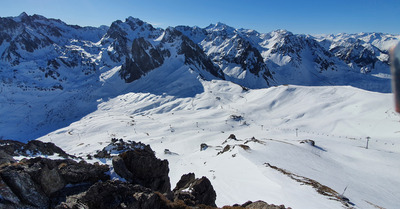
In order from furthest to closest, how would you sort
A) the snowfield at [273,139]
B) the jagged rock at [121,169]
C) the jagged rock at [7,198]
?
the snowfield at [273,139] → the jagged rock at [121,169] → the jagged rock at [7,198]

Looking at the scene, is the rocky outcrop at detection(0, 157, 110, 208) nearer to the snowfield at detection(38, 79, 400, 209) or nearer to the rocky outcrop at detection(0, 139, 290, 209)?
the rocky outcrop at detection(0, 139, 290, 209)

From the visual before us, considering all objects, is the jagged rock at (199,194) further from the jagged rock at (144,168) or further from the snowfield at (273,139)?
the snowfield at (273,139)

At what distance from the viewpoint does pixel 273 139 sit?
162 ft

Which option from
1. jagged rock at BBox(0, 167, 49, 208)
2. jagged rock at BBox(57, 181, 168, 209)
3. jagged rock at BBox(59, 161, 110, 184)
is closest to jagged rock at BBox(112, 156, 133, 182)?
jagged rock at BBox(59, 161, 110, 184)

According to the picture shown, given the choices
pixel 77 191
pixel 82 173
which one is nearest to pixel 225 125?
pixel 82 173

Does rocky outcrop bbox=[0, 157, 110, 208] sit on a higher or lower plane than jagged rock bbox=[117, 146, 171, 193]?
higher

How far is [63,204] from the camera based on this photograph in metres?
10.5

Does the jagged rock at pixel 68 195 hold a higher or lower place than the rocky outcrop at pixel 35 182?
lower

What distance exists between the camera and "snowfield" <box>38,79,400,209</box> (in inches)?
848

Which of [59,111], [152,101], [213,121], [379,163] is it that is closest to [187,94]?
[152,101]

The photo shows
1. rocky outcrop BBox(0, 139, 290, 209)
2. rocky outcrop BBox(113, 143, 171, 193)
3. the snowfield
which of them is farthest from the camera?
the snowfield

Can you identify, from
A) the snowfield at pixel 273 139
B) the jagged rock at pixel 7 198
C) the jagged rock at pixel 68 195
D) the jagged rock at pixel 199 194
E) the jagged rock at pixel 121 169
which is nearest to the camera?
the jagged rock at pixel 7 198

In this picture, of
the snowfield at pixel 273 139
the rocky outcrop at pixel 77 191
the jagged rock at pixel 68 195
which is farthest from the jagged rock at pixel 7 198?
the snowfield at pixel 273 139

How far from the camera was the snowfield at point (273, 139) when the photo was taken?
2153 centimetres
